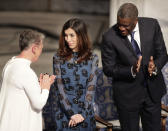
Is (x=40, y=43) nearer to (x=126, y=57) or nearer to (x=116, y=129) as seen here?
(x=126, y=57)

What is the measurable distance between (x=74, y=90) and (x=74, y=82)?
8cm

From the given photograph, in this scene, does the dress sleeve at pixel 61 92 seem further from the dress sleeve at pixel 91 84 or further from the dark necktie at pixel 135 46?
the dark necktie at pixel 135 46

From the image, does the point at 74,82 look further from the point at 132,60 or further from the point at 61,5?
the point at 61,5

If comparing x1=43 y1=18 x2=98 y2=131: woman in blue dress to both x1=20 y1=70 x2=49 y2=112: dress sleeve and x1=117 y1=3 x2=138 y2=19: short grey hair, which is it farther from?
x1=20 y1=70 x2=49 y2=112: dress sleeve

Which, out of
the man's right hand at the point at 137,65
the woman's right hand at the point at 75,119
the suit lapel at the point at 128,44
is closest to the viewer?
the man's right hand at the point at 137,65

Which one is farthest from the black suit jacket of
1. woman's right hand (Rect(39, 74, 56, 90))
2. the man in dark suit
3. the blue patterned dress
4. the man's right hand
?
woman's right hand (Rect(39, 74, 56, 90))

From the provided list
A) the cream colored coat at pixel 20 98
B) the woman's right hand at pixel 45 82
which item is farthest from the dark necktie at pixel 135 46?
the cream colored coat at pixel 20 98

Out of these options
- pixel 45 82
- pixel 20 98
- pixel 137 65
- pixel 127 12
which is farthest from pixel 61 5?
pixel 20 98

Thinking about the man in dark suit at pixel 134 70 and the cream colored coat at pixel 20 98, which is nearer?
the cream colored coat at pixel 20 98

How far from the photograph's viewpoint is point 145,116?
3.86 meters

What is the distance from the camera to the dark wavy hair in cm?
377

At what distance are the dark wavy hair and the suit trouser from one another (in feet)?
2.20

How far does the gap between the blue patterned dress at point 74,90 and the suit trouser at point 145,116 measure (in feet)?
1.19

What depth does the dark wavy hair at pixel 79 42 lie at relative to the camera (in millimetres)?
3768
